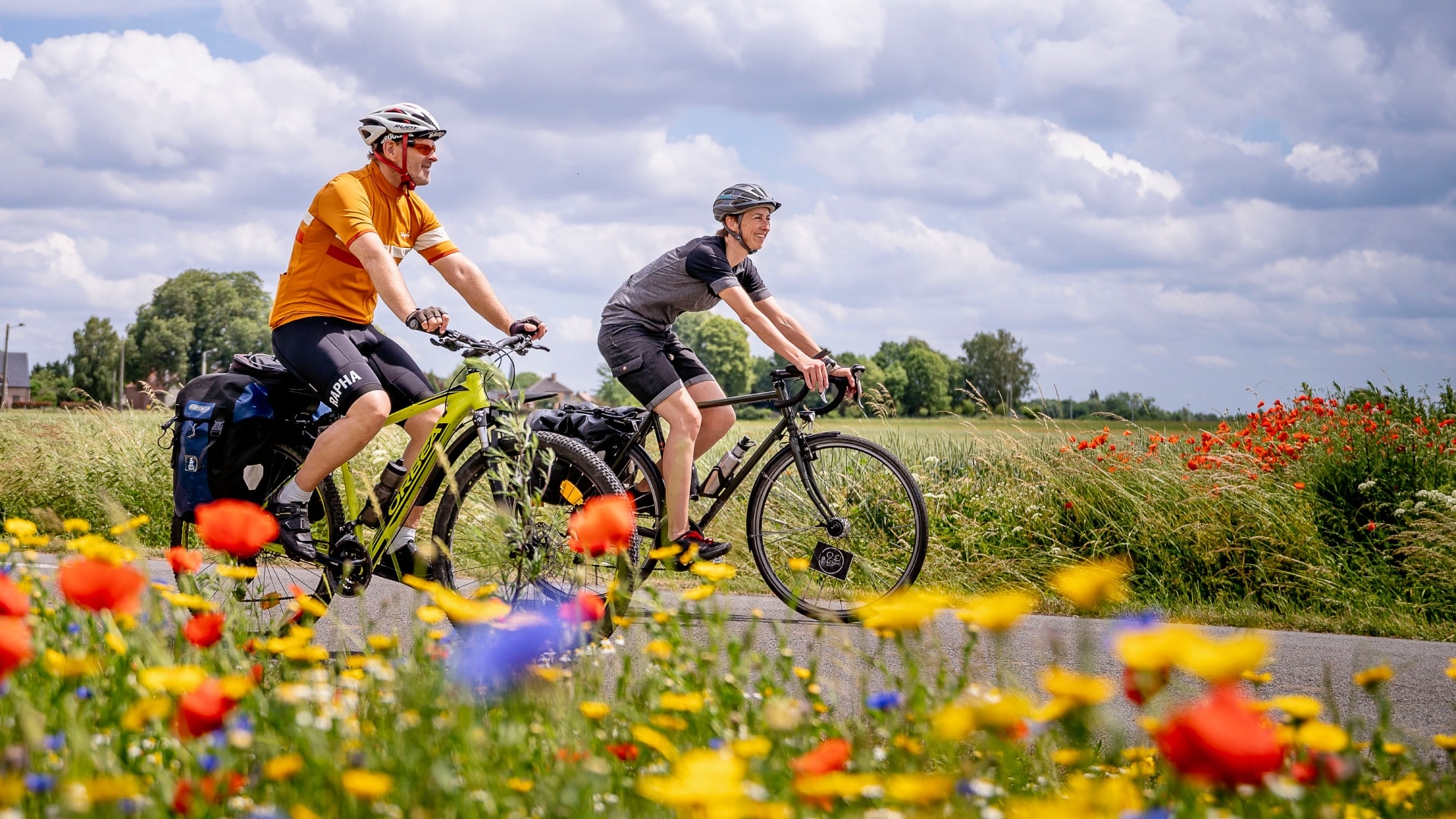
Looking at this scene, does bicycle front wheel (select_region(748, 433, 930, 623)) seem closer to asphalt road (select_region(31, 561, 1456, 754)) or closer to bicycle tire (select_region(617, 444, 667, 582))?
asphalt road (select_region(31, 561, 1456, 754))

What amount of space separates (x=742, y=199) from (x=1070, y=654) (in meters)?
2.71

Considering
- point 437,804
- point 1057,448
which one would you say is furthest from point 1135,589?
point 437,804

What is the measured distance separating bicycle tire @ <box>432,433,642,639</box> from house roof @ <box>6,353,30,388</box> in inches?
4470

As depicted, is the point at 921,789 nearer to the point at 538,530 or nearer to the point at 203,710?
the point at 203,710

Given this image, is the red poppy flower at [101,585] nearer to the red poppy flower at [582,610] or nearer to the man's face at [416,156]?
the red poppy flower at [582,610]

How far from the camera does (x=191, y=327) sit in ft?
294

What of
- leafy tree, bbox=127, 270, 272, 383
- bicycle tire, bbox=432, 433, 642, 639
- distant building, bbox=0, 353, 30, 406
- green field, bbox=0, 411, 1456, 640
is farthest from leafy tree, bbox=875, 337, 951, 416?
bicycle tire, bbox=432, 433, 642, 639

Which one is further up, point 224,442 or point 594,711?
point 224,442

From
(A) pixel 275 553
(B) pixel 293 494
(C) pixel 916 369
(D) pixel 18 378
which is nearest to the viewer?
(B) pixel 293 494

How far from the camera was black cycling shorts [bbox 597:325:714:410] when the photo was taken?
566 centimetres

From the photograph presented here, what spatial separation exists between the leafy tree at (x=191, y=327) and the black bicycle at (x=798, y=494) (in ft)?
289

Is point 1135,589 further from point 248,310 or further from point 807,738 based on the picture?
point 248,310

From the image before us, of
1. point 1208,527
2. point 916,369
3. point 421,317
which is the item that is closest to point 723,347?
point 916,369

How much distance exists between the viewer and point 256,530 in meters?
2.57
